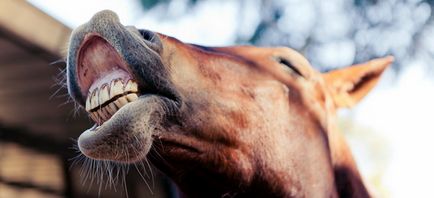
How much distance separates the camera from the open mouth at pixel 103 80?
0.76 m

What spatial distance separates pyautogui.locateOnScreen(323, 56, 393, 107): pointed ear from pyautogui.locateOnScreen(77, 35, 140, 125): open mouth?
60cm

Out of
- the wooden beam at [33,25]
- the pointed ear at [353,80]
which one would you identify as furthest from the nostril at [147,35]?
the wooden beam at [33,25]

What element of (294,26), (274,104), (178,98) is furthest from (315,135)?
(294,26)

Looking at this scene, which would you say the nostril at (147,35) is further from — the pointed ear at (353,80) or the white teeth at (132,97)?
the pointed ear at (353,80)

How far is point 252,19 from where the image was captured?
6.12 feet

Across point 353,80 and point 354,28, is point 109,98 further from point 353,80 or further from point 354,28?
point 354,28

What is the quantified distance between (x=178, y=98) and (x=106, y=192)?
2428mm

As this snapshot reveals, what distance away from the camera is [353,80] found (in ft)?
4.13

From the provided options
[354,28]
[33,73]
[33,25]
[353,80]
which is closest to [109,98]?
[353,80]

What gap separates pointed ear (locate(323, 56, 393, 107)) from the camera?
1.24 m

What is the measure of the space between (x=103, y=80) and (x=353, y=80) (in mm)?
681

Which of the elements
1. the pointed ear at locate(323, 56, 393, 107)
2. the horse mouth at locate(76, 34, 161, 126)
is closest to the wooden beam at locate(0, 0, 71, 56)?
A: the pointed ear at locate(323, 56, 393, 107)

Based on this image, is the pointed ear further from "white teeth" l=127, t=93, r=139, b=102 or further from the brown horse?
"white teeth" l=127, t=93, r=139, b=102

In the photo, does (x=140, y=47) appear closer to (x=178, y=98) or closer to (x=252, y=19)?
(x=178, y=98)
